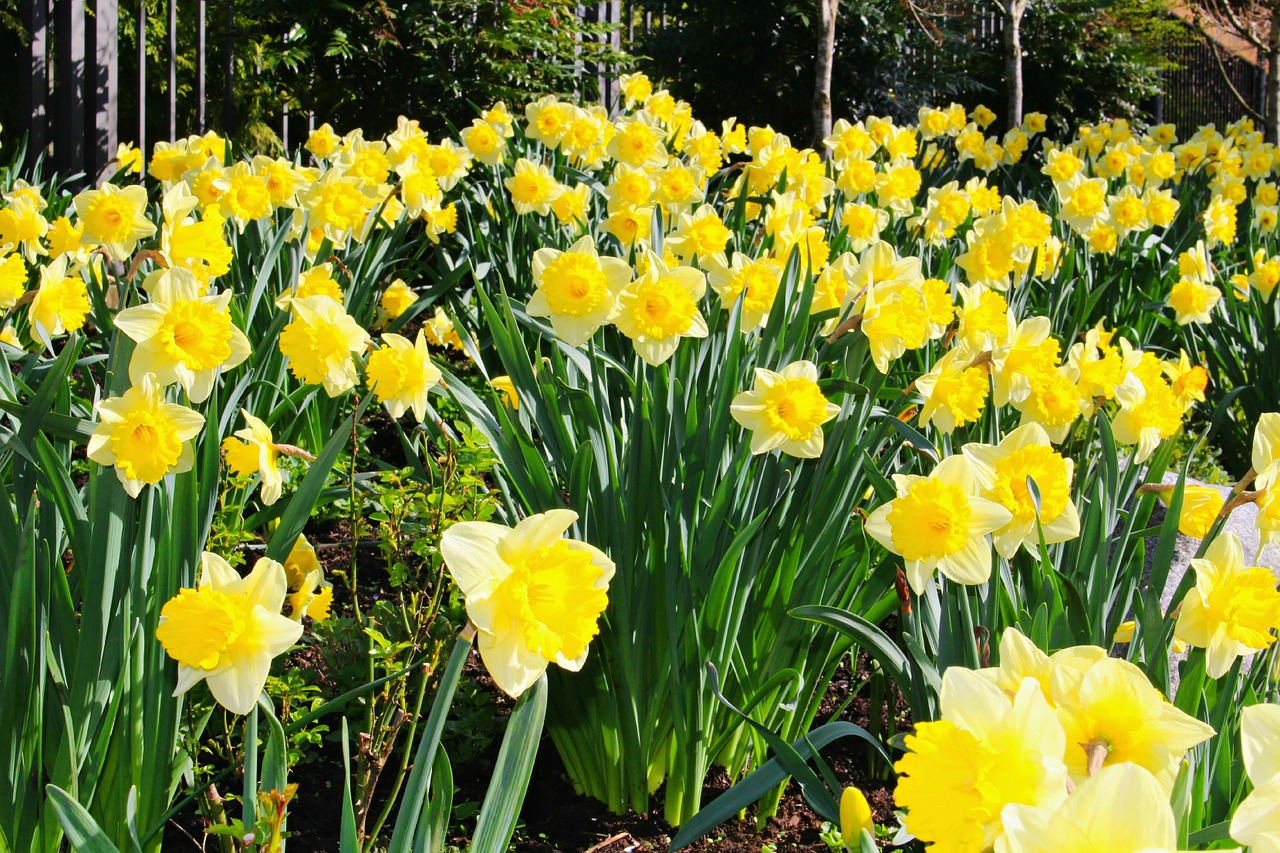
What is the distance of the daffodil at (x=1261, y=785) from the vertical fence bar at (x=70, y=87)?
5.12 metres

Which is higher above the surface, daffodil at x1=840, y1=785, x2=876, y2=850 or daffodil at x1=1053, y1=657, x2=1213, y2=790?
daffodil at x1=1053, y1=657, x2=1213, y2=790

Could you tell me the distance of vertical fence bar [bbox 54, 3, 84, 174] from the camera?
4824 mm

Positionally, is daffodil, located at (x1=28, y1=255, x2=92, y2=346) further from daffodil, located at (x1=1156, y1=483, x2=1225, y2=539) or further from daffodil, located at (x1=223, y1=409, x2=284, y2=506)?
daffodil, located at (x1=1156, y1=483, x2=1225, y2=539)

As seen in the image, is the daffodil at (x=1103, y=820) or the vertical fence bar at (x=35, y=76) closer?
the daffodil at (x=1103, y=820)

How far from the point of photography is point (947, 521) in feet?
4.37

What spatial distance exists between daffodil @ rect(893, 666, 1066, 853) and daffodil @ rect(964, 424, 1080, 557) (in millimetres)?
564

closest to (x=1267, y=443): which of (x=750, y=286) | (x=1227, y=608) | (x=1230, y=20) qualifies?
(x=1227, y=608)

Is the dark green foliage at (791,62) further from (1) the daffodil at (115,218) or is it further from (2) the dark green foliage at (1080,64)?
(1) the daffodil at (115,218)

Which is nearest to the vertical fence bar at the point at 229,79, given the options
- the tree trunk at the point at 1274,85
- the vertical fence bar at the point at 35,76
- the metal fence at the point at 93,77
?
the metal fence at the point at 93,77

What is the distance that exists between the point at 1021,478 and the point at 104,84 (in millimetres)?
4843

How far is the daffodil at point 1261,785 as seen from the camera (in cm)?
75

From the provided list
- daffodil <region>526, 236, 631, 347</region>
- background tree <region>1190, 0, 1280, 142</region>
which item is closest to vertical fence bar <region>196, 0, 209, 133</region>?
daffodil <region>526, 236, 631, 347</region>

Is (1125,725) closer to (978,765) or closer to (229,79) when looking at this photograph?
(978,765)

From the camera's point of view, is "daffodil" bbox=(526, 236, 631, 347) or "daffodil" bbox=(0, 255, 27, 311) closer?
"daffodil" bbox=(526, 236, 631, 347)
